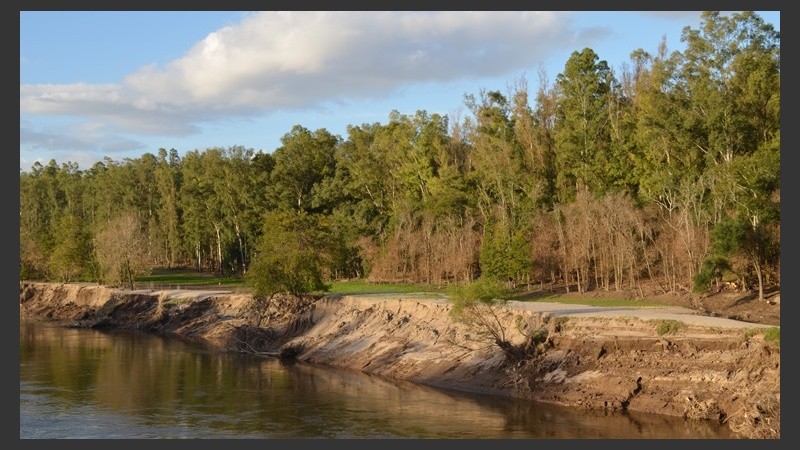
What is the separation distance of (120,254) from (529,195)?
38.6 metres

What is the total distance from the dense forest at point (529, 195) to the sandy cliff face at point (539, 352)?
4.57 meters

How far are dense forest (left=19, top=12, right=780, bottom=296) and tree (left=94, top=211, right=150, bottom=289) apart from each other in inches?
8.1

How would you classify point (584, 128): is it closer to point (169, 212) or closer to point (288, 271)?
point (288, 271)

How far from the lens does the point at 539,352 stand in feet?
121

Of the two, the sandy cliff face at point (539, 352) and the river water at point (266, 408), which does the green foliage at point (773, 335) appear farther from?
the river water at point (266, 408)

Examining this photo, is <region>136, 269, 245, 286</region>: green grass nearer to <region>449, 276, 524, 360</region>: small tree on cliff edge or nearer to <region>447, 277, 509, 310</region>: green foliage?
<region>449, 276, 524, 360</region>: small tree on cliff edge

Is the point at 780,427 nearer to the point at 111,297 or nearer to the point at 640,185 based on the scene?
the point at 640,185

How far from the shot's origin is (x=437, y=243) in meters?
68.9

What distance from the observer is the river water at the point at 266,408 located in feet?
94.8

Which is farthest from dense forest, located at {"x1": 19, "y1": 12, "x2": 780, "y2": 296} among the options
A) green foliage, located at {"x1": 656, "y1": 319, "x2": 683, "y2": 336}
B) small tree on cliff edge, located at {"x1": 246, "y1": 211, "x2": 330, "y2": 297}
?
green foliage, located at {"x1": 656, "y1": 319, "x2": 683, "y2": 336}

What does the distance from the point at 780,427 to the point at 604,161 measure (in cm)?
4146

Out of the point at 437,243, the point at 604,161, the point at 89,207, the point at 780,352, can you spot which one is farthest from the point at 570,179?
the point at 89,207

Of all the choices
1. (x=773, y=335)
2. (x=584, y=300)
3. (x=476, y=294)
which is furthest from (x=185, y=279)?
(x=773, y=335)

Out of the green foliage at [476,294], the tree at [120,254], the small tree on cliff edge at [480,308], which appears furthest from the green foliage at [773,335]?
the tree at [120,254]
